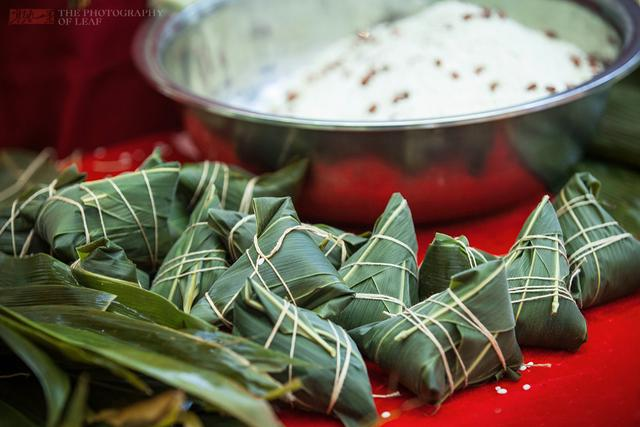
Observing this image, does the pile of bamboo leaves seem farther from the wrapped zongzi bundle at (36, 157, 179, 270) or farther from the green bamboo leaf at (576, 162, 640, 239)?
the green bamboo leaf at (576, 162, 640, 239)

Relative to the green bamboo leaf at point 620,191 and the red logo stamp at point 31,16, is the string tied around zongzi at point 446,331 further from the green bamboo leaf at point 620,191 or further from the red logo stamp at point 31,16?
the red logo stamp at point 31,16

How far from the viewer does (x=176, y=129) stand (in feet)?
8.93

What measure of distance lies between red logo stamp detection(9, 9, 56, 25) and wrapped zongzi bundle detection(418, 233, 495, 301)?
1.58m

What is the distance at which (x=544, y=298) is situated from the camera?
4.04 feet

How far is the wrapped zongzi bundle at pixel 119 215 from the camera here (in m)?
1.40

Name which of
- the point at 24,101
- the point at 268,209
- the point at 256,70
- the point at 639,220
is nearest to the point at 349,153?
the point at 268,209

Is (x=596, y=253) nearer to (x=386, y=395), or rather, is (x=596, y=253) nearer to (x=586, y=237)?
(x=586, y=237)

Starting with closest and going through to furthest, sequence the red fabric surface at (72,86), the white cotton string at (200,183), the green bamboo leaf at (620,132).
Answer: the white cotton string at (200,183) → the green bamboo leaf at (620,132) → the red fabric surface at (72,86)

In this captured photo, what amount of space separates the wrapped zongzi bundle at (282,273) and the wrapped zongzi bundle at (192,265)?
55 millimetres

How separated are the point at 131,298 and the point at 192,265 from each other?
0.17 m

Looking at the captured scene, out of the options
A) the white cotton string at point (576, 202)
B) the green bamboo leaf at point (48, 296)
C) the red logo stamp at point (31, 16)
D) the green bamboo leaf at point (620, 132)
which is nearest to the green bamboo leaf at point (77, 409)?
the green bamboo leaf at point (48, 296)

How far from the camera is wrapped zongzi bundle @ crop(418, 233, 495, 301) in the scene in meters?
1.26

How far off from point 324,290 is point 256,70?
1.31 m

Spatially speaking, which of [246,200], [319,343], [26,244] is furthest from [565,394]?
[26,244]
